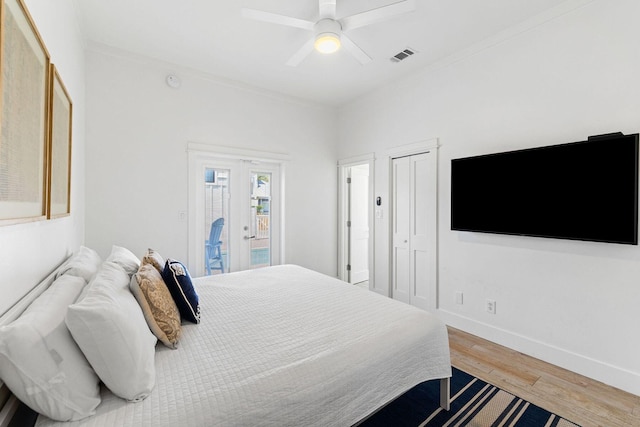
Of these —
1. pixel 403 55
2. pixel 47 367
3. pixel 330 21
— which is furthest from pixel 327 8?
pixel 47 367

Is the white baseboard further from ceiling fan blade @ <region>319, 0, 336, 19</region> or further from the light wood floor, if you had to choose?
ceiling fan blade @ <region>319, 0, 336, 19</region>

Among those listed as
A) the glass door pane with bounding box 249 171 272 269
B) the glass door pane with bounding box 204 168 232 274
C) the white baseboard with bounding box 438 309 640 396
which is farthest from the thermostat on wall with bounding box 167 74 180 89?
the white baseboard with bounding box 438 309 640 396

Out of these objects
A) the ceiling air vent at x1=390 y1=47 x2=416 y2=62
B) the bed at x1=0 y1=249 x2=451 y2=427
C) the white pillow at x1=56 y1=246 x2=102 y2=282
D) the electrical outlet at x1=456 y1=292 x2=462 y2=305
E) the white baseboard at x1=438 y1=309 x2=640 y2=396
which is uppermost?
the ceiling air vent at x1=390 y1=47 x2=416 y2=62

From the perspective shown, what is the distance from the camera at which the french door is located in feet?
11.7

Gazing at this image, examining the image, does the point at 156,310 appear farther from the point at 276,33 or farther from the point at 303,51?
the point at 276,33

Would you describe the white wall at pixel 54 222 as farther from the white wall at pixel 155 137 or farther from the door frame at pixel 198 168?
the door frame at pixel 198 168

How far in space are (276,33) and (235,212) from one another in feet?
7.17

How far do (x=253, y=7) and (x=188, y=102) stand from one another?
150 centimetres

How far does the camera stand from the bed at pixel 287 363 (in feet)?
3.40

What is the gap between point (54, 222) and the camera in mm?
1680

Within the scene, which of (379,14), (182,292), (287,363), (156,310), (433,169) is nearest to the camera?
(287,363)

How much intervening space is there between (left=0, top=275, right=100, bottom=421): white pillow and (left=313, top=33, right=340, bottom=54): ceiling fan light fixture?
2317 mm

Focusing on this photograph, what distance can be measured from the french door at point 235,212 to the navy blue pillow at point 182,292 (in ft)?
6.08

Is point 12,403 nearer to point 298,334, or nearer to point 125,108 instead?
point 298,334
